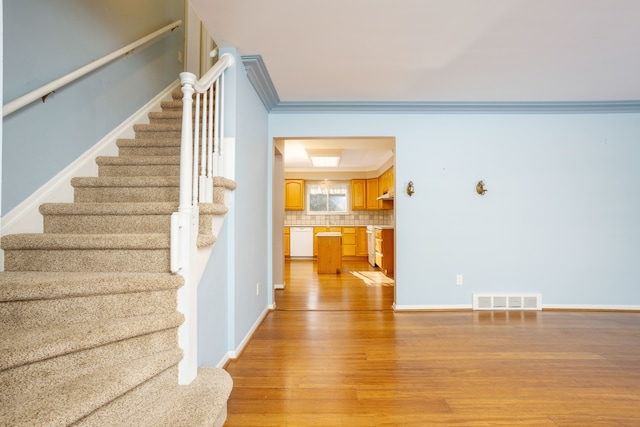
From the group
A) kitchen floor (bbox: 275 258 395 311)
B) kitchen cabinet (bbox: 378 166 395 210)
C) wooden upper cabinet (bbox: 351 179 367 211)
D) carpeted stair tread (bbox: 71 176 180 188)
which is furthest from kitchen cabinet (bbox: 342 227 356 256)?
carpeted stair tread (bbox: 71 176 180 188)

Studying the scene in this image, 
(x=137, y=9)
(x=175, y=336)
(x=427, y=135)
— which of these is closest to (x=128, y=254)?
(x=175, y=336)

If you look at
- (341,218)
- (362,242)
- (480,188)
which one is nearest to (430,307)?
(480,188)

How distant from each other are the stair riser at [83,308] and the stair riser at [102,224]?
1.71 feet

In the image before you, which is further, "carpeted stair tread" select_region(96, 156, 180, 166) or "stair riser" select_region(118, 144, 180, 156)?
"stair riser" select_region(118, 144, 180, 156)

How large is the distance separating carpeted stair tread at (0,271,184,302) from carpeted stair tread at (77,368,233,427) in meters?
0.44

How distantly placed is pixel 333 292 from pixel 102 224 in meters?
3.20

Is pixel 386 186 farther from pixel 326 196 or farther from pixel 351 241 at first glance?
pixel 326 196

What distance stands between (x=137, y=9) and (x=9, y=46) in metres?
1.60

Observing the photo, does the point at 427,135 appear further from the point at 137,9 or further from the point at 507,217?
Answer: the point at 137,9

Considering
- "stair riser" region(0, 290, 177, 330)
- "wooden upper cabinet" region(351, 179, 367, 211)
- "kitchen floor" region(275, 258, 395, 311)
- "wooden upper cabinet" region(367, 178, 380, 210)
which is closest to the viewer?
"stair riser" region(0, 290, 177, 330)

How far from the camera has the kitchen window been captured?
352 inches

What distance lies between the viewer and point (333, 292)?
4.56 metres

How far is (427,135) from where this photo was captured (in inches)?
147

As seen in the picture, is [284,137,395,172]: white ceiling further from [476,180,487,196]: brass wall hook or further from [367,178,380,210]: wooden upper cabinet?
[476,180,487,196]: brass wall hook
